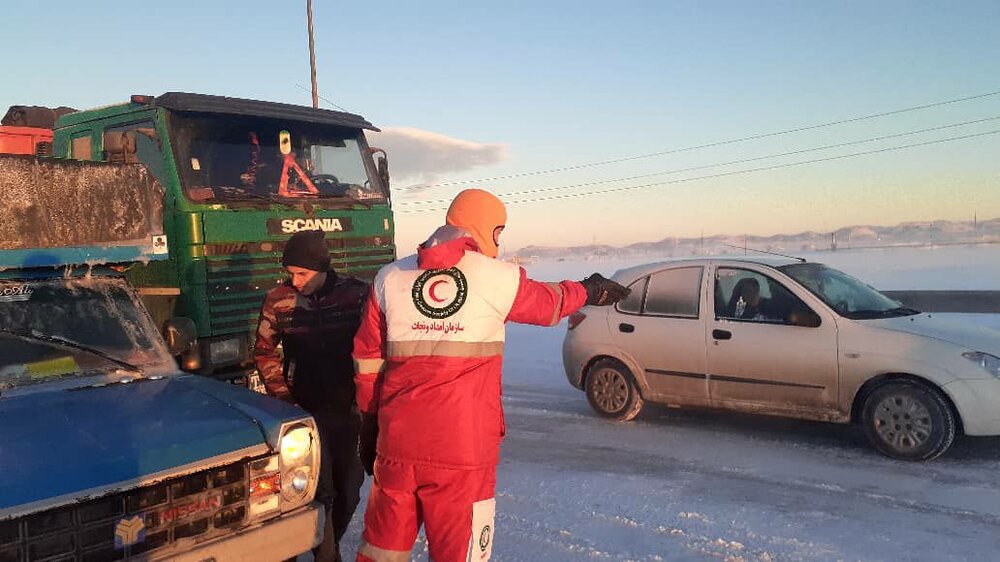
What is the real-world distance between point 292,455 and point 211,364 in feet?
11.0

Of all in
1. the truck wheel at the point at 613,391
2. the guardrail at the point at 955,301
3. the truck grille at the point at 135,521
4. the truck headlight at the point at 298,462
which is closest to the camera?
the truck grille at the point at 135,521

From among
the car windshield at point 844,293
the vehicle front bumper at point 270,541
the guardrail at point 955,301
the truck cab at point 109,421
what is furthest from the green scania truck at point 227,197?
the guardrail at point 955,301

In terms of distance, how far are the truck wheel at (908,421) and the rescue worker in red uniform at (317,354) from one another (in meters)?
4.24

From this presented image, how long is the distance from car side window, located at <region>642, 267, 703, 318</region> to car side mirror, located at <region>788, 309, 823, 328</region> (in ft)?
3.02

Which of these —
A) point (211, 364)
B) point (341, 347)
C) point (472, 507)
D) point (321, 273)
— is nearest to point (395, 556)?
point (472, 507)

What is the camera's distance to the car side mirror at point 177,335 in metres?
3.88

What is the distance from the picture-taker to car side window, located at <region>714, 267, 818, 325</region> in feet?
20.6

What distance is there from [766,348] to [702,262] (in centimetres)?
113

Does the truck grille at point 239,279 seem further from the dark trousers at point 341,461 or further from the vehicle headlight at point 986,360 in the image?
the vehicle headlight at point 986,360

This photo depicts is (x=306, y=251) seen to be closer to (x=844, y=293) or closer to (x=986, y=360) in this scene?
(x=844, y=293)

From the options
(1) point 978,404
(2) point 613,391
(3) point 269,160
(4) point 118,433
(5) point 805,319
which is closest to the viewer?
(4) point 118,433

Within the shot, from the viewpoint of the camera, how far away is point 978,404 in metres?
5.32

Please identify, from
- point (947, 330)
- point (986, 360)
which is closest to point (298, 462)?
point (986, 360)

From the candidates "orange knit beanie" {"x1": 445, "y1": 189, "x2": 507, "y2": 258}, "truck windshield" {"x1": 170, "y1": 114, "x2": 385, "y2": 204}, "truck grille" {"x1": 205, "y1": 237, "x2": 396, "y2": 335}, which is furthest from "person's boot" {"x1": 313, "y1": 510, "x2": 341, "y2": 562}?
"truck windshield" {"x1": 170, "y1": 114, "x2": 385, "y2": 204}
